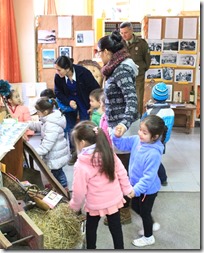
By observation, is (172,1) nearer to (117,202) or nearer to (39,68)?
(39,68)

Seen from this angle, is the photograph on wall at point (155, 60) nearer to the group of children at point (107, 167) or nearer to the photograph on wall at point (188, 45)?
the photograph on wall at point (188, 45)

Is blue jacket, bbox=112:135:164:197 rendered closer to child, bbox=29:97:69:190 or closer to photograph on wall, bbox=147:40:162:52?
child, bbox=29:97:69:190

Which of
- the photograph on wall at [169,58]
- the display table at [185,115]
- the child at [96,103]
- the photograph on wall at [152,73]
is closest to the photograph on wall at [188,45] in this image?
the photograph on wall at [169,58]

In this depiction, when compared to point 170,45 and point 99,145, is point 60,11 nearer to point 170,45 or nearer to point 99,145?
point 170,45

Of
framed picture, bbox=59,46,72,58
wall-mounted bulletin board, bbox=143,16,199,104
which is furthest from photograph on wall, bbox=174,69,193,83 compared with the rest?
framed picture, bbox=59,46,72,58

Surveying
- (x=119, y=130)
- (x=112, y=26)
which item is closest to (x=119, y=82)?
(x=119, y=130)

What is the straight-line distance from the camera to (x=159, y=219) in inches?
81.8

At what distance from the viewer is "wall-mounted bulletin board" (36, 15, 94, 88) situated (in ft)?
13.1

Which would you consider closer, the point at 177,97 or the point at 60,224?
the point at 60,224

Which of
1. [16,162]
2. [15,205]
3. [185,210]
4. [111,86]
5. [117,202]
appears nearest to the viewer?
[15,205]

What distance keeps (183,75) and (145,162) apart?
2.81 metres

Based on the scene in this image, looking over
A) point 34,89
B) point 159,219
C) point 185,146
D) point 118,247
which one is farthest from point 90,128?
point 34,89

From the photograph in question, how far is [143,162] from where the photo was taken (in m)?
1.68

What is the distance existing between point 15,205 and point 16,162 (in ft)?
2.30
